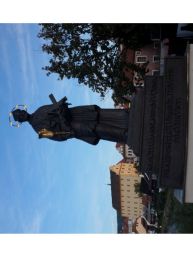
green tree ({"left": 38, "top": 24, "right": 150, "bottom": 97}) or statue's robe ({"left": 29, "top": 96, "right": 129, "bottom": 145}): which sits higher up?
green tree ({"left": 38, "top": 24, "right": 150, "bottom": 97})

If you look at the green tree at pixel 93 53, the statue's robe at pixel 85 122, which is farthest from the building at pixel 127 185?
the statue's robe at pixel 85 122

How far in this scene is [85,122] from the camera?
302 inches

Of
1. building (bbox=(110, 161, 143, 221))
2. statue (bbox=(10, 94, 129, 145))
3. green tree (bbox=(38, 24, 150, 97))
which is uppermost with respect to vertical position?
green tree (bbox=(38, 24, 150, 97))

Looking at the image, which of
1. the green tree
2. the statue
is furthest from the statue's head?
the green tree

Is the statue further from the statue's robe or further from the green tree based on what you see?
the green tree

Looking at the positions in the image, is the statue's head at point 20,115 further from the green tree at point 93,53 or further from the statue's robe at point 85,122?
the green tree at point 93,53

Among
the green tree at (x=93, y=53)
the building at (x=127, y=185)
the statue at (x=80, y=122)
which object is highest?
the green tree at (x=93, y=53)

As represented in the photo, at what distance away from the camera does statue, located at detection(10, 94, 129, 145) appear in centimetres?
757

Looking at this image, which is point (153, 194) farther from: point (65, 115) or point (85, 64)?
point (65, 115)

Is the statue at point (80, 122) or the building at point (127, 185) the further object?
the building at point (127, 185)

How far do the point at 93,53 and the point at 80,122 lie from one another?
554cm

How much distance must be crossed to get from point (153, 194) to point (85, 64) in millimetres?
6412

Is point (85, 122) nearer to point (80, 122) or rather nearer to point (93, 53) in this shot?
point (80, 122)

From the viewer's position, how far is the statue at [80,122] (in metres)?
7.57
